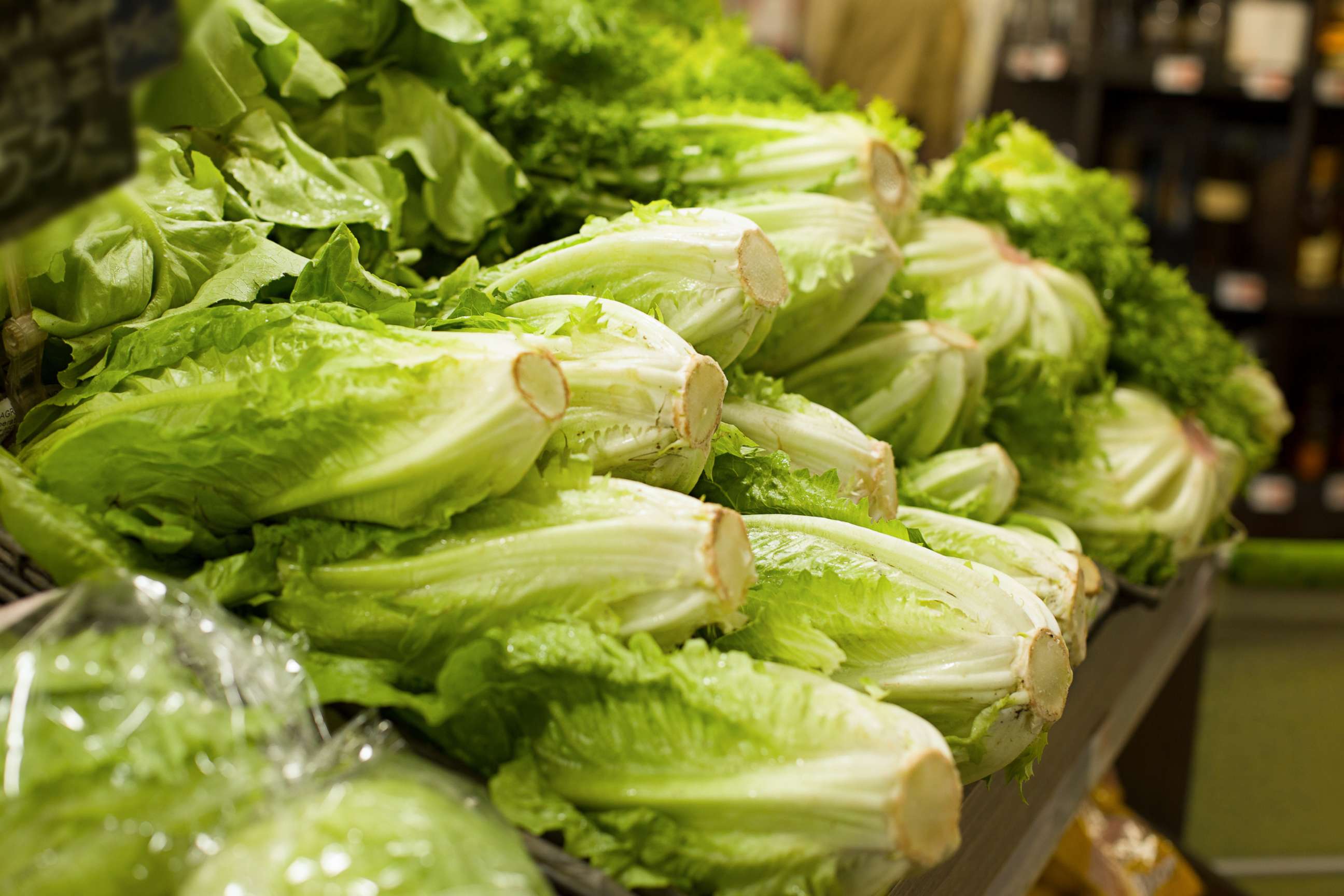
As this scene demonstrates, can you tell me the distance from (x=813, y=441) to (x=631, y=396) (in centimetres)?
45

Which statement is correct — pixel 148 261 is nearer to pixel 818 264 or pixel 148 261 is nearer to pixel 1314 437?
pixel 818 264

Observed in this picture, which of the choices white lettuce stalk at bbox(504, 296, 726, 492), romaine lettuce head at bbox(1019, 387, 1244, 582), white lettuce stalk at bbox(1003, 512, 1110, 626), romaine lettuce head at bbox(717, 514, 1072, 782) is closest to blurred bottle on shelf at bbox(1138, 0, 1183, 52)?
romaine lettuce head at bbox(1019, 387, 1244, 582)

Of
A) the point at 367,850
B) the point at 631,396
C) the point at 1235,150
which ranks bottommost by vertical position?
the point at 1235,150

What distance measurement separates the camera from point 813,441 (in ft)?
→ 5.39

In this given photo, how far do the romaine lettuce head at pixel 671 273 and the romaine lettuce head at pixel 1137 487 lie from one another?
→ 0.92 meters

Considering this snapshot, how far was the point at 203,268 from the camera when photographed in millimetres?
1443

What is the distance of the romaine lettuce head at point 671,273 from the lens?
1491 millimetres

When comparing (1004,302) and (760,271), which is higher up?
(760,271)

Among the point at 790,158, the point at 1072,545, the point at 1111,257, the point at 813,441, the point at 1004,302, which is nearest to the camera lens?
the point at 813,441

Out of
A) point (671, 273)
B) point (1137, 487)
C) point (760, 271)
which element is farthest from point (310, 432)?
point (1137, 487)

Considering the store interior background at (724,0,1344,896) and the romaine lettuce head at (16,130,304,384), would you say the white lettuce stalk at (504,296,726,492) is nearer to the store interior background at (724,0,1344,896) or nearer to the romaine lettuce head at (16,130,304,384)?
the romaine lettuce head at (16,130,304,384)

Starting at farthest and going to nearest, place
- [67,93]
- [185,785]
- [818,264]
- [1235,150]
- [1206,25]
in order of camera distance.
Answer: [1235,150], [1206,25], [818,264], [185,785], [67,93]

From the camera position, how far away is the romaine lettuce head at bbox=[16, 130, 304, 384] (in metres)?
1.33

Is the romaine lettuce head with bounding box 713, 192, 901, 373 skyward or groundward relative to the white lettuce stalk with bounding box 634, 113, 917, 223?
groundward
